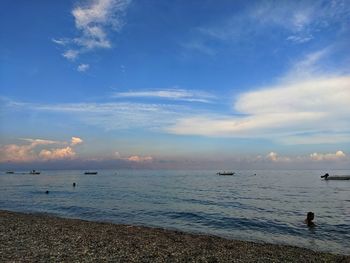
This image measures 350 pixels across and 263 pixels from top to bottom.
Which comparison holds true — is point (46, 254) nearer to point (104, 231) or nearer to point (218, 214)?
point (104, 231)

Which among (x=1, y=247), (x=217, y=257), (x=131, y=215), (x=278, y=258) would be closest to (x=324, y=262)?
(x=278, y=258)

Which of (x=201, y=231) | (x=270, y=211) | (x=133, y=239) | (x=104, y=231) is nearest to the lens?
(x=133, y=239)

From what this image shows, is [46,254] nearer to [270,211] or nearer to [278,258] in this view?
[278,258]

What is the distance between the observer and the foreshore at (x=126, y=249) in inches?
613

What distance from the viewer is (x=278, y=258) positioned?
16.9 m

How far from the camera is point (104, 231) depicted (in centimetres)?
2344

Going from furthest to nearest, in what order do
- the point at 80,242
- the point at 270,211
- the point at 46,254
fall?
1. the point at 270,211
2. the point at 80,242
3. the point at 46,254

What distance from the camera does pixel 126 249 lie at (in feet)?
56.8

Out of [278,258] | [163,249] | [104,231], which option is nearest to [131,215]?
[104,231]

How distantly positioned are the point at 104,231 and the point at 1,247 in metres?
7.68

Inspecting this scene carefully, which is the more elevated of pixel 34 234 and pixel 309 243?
pixel 34 234

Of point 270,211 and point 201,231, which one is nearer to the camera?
point 201,231

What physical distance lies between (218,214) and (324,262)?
22796mm

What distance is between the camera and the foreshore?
15578 mm
